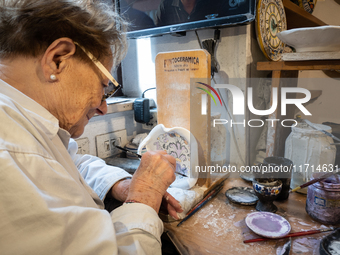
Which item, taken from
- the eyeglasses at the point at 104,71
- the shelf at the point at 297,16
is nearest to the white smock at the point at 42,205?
the eyeglasses at the point at 104,71

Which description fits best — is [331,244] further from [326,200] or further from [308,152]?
[308,152]

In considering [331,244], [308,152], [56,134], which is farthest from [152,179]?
[308,152]

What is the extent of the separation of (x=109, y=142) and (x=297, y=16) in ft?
4.92

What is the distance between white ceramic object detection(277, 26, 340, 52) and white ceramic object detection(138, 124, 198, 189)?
58cm

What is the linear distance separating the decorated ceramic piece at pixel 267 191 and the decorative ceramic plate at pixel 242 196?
60 millimetres

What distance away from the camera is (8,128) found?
0.43m

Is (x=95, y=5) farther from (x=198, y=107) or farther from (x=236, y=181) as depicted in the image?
(x=236, y=181)

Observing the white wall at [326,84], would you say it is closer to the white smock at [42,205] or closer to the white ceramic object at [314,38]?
the white ceramic object at [314,38]

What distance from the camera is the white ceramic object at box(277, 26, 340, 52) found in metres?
0.84

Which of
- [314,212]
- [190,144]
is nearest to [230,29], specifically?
[190,144]

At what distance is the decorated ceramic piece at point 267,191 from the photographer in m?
0.82

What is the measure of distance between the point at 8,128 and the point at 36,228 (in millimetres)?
189

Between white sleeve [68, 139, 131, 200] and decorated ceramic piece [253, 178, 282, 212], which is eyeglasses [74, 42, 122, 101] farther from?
decorated ceramic piece [253, 178, 282, 212]

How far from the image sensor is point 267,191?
32.3 inches
